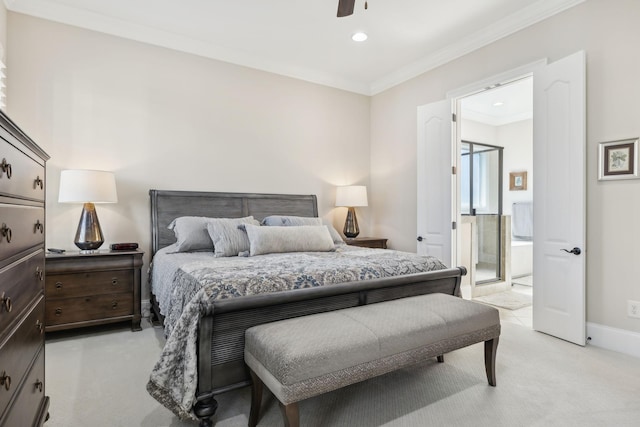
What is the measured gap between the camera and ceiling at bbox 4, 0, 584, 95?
10.5ft

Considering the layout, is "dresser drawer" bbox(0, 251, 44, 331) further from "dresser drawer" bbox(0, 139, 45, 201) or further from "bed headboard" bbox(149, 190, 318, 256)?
"bed headboard" bbox(149, 190, 318, 256)

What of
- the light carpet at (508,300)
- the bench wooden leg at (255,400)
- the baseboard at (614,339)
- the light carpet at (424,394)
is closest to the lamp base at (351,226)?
the light carpet at (508,300)

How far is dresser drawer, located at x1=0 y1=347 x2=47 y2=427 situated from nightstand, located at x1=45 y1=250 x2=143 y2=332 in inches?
60.4

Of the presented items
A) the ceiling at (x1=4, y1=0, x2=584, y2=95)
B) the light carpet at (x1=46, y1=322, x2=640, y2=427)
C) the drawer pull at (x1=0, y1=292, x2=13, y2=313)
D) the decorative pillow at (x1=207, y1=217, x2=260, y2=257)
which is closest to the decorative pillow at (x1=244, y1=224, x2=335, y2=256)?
the decorative pillow at (x1=207, y1=217, x2=260, y2=257)

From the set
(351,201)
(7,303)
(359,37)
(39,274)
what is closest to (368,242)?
(351,201)

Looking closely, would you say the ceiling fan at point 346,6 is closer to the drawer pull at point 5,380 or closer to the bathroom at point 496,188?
the drawer pull at point 5,380

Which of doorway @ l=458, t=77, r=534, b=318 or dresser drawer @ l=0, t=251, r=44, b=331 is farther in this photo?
doorway @ l=458, t=77, r=534, b=318

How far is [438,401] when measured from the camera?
201cm

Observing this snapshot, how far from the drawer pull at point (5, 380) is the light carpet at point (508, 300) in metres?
4.43

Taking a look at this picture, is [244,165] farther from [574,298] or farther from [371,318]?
[574,298]

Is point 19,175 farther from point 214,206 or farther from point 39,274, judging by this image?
point 214,206

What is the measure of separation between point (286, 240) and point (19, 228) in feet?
6.74

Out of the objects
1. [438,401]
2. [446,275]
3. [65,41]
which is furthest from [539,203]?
[65,41]

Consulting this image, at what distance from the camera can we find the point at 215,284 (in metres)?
1.82
